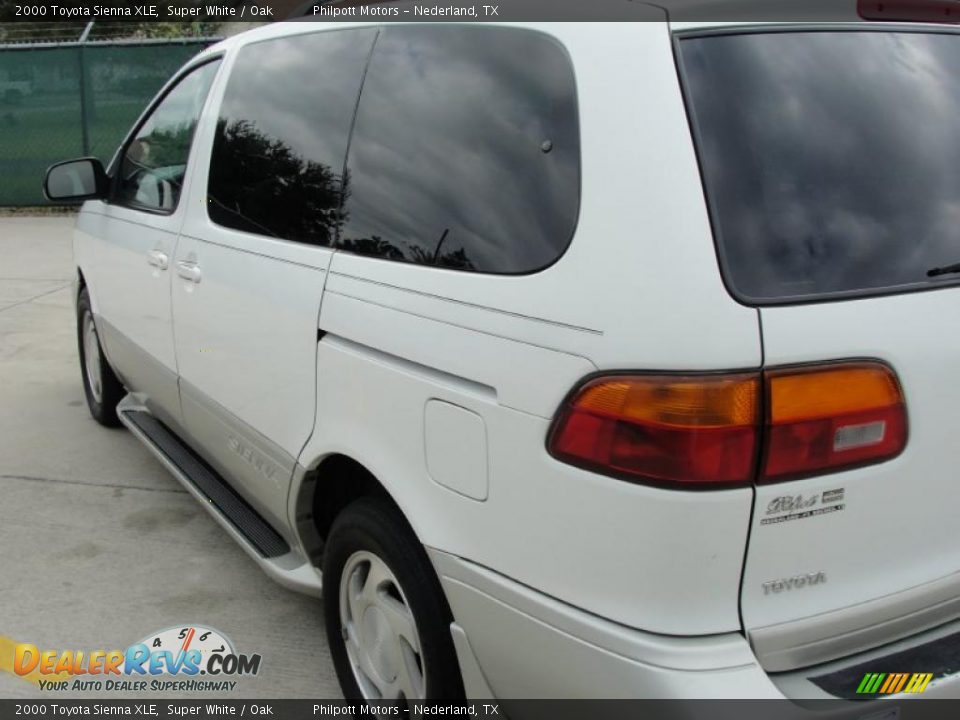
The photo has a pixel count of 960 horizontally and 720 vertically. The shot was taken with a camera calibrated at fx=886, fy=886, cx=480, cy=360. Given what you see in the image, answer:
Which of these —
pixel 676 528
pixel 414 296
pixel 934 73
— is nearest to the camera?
pixel 676 528

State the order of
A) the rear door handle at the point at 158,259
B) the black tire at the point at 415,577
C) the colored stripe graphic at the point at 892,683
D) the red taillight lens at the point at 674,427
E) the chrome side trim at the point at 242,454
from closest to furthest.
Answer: the red taillight lens at the point at 674,427
the colored stripe graphic at the point at 892,683
the black tire at the point at 415,577
the chrome side trim at the point at 242,454
the rear door handle at the point at 158,259

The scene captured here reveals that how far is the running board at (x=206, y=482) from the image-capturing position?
2955 millimetres

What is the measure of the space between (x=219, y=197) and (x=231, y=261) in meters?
0.36

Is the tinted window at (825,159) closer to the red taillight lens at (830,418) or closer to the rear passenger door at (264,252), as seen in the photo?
the red taillight lens at (830,418)

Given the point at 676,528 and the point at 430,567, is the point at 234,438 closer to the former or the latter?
the point at 430,567

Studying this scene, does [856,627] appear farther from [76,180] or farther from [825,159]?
[76,180]

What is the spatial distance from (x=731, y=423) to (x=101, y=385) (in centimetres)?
427

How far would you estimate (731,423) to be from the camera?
156 centimetres

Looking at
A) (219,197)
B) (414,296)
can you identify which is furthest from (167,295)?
(414,296)

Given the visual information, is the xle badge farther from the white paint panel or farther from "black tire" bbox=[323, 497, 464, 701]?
"black tire" bbox=[323, 497, 464, 701]

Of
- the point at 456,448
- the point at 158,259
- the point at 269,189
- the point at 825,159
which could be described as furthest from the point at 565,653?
the point at 158,259

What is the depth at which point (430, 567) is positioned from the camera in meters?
2.07

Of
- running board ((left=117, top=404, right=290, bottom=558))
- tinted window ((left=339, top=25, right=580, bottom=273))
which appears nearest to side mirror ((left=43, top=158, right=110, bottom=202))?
running board ((left=117, top=404, right=290, bottom=558))

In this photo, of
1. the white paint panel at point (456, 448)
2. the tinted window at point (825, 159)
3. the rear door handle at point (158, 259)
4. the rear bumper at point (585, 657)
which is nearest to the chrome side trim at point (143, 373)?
the rear door handle at point (158, 259)
